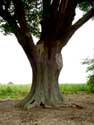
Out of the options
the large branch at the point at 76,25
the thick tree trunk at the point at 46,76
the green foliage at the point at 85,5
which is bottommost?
the thick tree trunk at the point at 46,76

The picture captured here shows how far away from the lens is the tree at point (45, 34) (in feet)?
50.6

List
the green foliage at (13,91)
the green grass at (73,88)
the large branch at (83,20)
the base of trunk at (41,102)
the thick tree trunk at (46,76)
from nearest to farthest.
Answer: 1. the base of trunk at (41,102)
2. the thick tree trunk at (46,76)
3. the large branch at (83,20)
4. the green foliage at (13,91)
5. the green grass at (73,88)

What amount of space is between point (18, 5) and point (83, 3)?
349 cm

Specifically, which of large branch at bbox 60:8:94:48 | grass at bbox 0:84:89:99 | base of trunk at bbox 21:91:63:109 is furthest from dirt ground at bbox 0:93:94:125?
Answer: grass at bbox 0:84:89:99

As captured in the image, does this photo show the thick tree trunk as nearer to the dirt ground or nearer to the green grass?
the dirt ground

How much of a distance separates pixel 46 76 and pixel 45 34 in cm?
180

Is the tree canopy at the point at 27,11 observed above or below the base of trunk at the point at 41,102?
above

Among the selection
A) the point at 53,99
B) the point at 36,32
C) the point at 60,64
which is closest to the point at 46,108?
the point at 53,99

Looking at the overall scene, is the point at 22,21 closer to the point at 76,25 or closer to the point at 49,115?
the point at 76,25

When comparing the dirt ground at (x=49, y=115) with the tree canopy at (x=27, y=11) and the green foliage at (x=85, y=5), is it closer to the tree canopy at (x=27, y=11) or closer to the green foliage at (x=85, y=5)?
the tree canopy at (x=27, y=11)

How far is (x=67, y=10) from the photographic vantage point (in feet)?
51.2

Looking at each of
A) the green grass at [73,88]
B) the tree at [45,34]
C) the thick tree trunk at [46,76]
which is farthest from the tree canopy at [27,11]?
the green grass at [73,88]

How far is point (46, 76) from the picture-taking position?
626 inches

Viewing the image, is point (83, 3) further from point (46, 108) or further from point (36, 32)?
point (46, 108)
